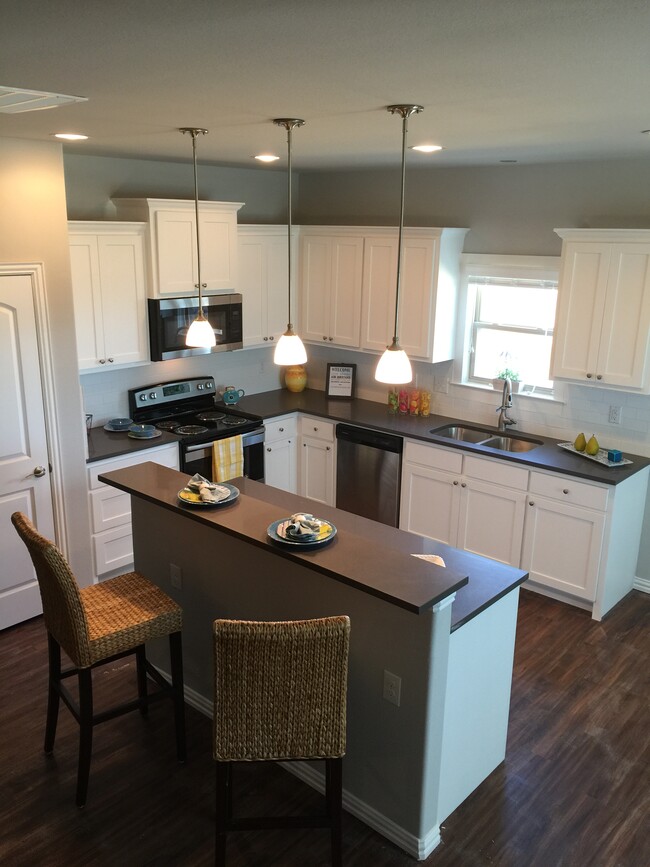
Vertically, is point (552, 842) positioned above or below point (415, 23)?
below

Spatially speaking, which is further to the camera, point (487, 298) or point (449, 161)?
point (487, 298)

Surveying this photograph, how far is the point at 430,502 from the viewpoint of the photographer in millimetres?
5211

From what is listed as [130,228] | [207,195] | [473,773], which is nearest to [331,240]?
[207,195]

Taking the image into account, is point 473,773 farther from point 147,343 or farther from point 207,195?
point 207,195

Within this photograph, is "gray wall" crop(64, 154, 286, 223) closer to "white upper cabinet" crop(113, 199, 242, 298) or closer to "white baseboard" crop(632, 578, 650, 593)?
"white upper cabinet" crop(113, 199, 242, 298)

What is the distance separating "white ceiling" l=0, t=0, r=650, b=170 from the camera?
1.40 metres

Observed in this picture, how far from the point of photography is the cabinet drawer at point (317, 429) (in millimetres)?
5719

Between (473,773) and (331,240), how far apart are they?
403 cm

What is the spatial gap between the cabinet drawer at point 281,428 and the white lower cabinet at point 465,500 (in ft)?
3.46

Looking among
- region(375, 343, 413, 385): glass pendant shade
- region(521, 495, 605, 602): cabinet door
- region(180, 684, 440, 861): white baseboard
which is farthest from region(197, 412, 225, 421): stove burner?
region(180, 684, 440, 861): white baseboard

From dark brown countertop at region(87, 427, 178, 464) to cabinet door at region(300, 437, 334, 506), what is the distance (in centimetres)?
130

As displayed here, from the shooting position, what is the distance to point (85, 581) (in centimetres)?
466

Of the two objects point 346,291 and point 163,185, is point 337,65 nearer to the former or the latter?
point 163,185

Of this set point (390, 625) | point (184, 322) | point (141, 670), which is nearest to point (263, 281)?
point (184, 322)
